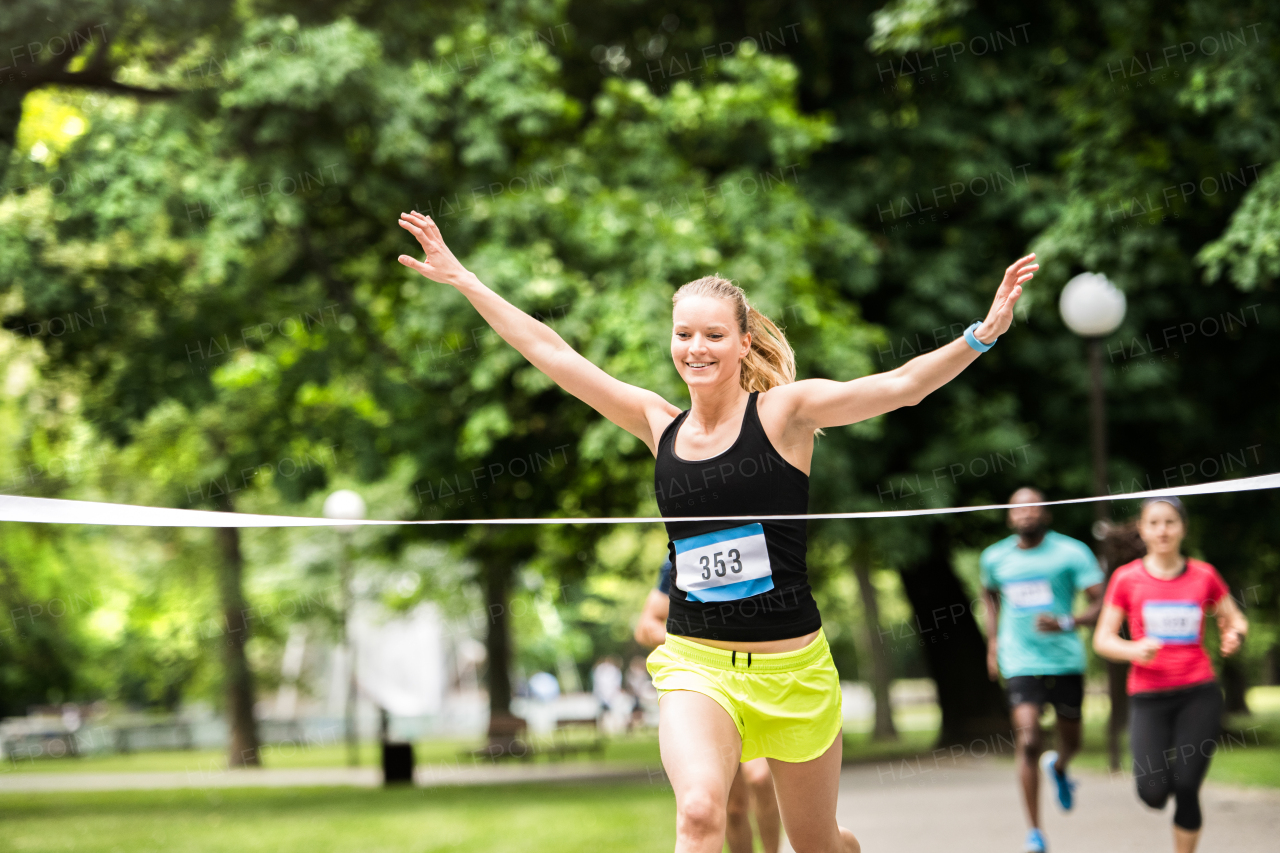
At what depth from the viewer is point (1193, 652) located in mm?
5664

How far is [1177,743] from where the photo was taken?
5656mm

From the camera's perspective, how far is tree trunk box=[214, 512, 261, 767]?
21.4 metres

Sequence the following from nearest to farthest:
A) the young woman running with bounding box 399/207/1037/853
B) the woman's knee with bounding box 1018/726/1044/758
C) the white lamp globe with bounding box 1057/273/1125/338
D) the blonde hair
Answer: the young woman running with bounding box 399/207/1037/853, the blonde hair, the woman's knee with bounding box 1018/726/1044/758, the white lamp globe with bounding box 1057/273/1125/338

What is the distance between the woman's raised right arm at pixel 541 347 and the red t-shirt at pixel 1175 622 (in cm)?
303

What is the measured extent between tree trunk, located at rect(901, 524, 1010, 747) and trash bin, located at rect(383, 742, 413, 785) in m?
6.68

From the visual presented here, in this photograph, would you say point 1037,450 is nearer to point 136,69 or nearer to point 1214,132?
point 1214,132

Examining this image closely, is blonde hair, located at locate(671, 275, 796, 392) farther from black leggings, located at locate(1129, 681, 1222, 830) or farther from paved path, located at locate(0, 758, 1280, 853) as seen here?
paved path, located at locate(0, 758, 1280, 853)

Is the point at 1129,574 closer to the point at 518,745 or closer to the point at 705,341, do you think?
the point at 705,341

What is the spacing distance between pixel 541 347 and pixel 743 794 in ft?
8.37

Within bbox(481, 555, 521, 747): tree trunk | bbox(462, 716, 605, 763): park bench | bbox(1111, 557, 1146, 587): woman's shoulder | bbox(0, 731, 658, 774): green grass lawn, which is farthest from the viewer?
bbox(0, 731, 658, 774): green grass lawn

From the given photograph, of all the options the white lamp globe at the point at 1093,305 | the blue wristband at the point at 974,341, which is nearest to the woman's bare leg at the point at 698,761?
the blue wristband at the point at 974,341

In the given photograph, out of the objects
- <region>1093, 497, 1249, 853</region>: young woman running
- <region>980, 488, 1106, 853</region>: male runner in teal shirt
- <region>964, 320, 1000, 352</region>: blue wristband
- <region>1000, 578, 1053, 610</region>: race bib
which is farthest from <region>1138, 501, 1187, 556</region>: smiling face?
<region>964, 320, 1000, 352</region>: blue wristband

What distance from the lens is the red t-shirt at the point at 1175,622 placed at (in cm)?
567

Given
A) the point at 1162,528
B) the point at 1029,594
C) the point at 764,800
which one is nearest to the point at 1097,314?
the point at 1029,594
